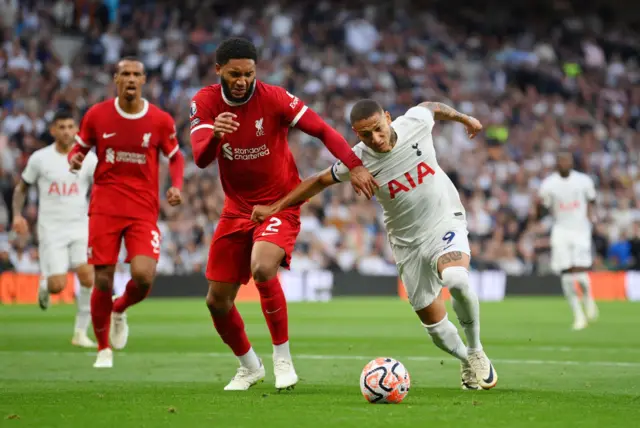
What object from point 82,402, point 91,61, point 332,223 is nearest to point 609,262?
point 332,223

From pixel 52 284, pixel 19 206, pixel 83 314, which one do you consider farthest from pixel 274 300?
pixel 52 284

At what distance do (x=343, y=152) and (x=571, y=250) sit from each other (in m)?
11.0

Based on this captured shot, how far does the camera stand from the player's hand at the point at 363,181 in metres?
8.07

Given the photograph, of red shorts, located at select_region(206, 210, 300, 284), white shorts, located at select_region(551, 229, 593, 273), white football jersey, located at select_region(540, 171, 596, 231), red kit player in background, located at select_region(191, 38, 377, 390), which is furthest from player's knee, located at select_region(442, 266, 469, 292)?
white football jersey, located at select_region(540, 171, 596, 231)

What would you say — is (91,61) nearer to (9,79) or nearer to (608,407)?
(9,79)

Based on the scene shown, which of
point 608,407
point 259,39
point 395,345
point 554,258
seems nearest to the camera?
point 608,407

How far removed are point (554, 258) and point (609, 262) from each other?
39.0 feet

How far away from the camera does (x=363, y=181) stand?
8.08 meters

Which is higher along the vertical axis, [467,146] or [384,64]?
[384,64]

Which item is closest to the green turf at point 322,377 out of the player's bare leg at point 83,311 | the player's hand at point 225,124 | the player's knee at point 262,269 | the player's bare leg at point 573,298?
the player's bare leg at point 83,311

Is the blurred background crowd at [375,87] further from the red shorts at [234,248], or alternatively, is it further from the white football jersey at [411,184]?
the white football jersey at [411,184]

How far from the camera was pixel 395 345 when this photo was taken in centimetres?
1395

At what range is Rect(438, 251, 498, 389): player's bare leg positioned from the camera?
8.35 metres

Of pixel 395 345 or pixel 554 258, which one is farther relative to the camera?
pixel 554 258
